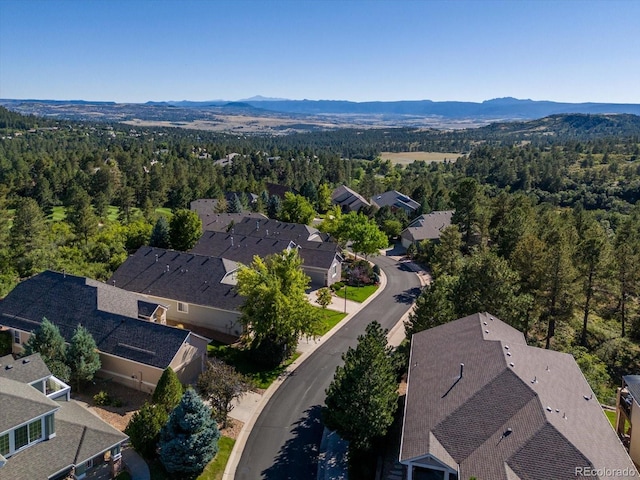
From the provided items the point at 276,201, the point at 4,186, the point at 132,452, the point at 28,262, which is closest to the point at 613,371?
the point at 132,452

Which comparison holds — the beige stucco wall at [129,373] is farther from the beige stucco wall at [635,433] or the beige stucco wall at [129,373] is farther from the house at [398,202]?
the house at [398,202]

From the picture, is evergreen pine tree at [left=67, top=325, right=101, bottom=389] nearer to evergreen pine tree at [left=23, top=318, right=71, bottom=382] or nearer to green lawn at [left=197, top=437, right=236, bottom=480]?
evergreen pine tree at [left=23, top=318, right=71, bottom=382]

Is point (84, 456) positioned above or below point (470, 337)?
below

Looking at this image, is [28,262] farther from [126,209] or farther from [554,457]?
[554,457]

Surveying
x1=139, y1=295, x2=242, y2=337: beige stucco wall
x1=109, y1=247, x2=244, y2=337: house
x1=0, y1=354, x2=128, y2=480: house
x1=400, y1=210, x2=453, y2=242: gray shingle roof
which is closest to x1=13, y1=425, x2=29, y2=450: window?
x1=0, y1=354, x2=128, y2=480: house

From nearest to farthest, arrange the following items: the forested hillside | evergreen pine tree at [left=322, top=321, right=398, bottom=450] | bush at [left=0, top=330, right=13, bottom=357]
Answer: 1. evergreen pine tree at [left=322, top=321, right=398, bottom=450]
2. bush at [left=0, top=330, right=13, bottom=357]
3. the forested hillside

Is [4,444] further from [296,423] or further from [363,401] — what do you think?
[363,401]

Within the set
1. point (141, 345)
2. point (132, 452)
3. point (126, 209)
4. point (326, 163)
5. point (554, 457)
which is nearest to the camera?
point (554, 457)
